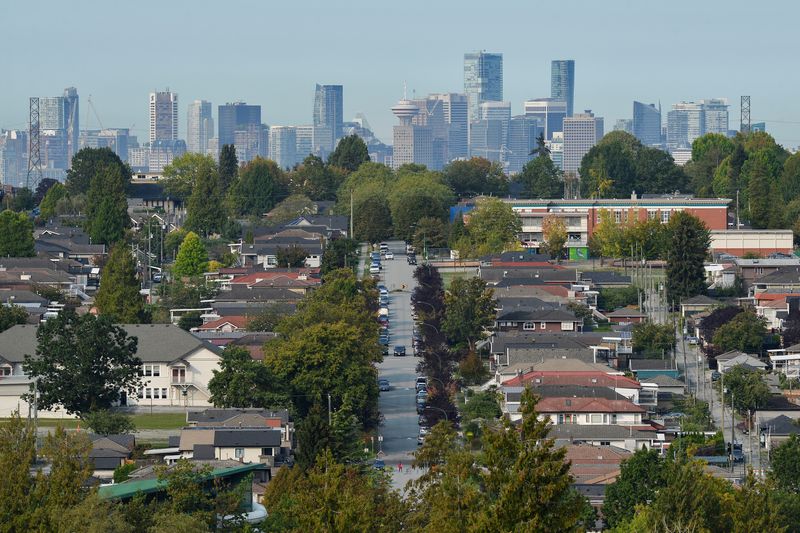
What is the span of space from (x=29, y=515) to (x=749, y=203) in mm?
44193

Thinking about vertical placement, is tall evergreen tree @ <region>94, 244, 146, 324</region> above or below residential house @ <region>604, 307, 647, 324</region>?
above

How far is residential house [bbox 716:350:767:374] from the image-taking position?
1454 inches

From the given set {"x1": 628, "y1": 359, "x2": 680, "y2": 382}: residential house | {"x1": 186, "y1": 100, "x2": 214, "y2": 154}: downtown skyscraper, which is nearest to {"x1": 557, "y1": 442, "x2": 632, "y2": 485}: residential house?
{"x1": 628, "y1": 359, "x2": 680, "y2": 382}: residential house

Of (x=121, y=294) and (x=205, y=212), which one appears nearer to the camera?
(x=121, y=294)

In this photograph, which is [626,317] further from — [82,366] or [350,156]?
[350,156]

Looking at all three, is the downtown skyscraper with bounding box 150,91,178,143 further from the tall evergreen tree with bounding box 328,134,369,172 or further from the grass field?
the grass field

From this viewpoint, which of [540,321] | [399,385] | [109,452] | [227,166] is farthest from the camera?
[227,166]

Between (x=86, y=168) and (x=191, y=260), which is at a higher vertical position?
(x=86, y=168)

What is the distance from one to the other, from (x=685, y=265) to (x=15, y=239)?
1782cm

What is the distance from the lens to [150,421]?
107 feet

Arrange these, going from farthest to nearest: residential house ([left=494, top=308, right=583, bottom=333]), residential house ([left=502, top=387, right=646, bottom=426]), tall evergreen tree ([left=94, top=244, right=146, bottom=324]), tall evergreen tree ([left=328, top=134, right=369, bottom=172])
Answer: tall evergreen tree ([left=328, top=134, right=369, bottom=172]), residential house ([left=494, top=308, right=583, bottom=333]), tall evergreen tree ([left=94, top=244, right=146, bottom=324]), residential house ([left=502, top=387, right=646, bottom=426])

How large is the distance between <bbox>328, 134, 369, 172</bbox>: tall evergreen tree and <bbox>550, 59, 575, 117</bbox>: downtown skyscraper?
111 metres

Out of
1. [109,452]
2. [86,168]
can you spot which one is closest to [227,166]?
A: [86,168]

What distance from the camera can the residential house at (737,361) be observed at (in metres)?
36.9
